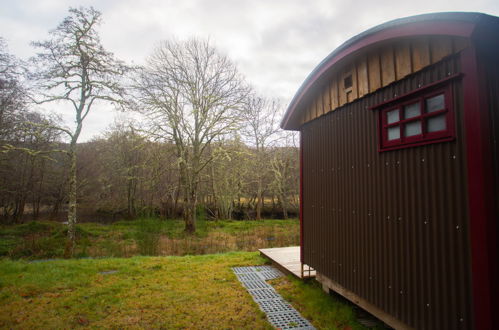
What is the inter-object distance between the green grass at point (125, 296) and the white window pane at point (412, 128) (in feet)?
9.52

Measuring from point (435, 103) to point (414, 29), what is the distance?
29.9 inches

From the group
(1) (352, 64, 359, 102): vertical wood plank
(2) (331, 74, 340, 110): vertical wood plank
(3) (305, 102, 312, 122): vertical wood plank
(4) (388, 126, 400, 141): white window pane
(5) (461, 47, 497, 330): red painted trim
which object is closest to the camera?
(5) (461, 47, 497, 330): red painted trim

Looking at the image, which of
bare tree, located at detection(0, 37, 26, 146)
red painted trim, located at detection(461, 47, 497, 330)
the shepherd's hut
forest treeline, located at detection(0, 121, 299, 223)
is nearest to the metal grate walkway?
the shepherd's hut

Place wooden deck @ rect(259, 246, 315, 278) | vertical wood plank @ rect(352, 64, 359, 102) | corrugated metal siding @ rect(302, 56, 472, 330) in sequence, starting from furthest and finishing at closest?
wooden deck @ rect(259, 246, 315, 278) → vertical wood plank @ rect(352, 64, 359, 102) → corrugated metal siding @ rect(302, 56, 472, 330)

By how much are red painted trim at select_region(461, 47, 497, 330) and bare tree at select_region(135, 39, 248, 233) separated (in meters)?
11.3

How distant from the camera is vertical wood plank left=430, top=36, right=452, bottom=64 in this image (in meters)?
2.31

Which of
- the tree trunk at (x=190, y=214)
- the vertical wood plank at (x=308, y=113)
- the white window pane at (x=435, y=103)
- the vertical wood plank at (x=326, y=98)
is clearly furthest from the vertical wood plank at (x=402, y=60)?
the tree trunk at (x=190, y=214)

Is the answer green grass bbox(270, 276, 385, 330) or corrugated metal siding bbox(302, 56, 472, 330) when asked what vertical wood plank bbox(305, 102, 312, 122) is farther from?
green grass bbox(270, 276, 385, 330)

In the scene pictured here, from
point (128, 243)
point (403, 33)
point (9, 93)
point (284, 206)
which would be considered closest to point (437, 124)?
point (403, 33)

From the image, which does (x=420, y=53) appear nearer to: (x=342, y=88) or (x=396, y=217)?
(x=342, y=88)

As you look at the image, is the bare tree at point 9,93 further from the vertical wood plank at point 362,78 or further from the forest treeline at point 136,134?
the vertical wood plank at point 362,78

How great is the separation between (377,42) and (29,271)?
25.1 ft

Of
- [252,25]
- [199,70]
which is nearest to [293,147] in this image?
[199,70]

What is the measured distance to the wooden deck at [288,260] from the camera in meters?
5.10
